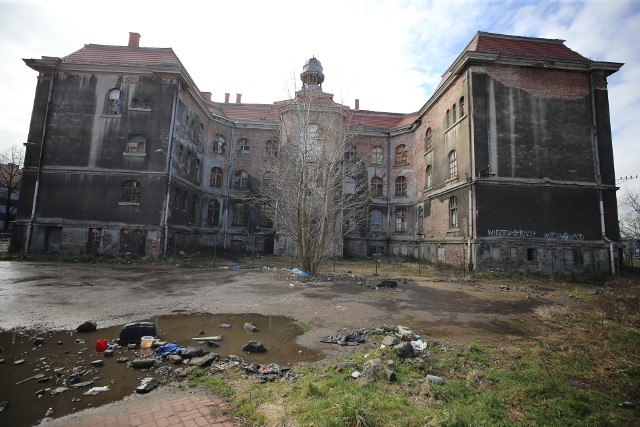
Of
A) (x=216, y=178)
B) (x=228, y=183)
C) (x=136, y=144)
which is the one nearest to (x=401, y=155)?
(x=228, y=183)

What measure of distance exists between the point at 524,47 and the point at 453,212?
10.8 m

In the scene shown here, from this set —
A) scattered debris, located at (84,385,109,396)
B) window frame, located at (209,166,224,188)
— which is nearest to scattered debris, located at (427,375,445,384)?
scattered debris, located at (84,385,109,396)

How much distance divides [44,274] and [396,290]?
13036 millimetres

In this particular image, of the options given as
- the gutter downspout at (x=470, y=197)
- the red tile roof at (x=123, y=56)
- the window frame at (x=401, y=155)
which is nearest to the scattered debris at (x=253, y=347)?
the gutter downspout at (x=470, y=197)

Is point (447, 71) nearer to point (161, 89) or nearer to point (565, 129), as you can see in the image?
point (565, 129)

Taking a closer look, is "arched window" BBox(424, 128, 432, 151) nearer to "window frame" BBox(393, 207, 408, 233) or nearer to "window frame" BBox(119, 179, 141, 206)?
"window frame" BBox(393, 207, 408, 233)

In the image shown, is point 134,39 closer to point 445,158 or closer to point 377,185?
point 377,185

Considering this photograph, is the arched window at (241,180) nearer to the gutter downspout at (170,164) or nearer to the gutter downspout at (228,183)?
the gutter downspout at (228,183)

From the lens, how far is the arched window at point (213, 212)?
2534cm

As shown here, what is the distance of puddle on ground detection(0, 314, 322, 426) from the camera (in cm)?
304

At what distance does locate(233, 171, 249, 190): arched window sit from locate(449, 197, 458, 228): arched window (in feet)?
56.6

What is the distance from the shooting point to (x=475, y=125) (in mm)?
16141

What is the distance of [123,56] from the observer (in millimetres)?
19531

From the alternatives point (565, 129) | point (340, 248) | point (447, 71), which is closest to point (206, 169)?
point (340, 248)
